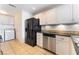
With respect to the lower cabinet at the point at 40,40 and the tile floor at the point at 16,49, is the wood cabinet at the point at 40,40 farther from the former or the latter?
the tile floor at the point at 16,49

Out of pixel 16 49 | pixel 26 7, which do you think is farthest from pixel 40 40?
pixel 26 7

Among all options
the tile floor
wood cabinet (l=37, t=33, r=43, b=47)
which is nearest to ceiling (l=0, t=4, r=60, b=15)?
the tile floor

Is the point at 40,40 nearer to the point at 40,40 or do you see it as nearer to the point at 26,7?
the point at 40,40

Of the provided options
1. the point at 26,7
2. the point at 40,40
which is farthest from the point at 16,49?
the point at 40,40

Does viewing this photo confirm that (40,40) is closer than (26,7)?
No

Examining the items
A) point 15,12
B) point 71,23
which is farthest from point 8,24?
point 71,23

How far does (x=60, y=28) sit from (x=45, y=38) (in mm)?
490

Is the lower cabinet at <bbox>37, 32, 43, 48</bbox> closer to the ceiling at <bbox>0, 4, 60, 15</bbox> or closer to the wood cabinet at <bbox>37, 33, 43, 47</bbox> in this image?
the wood cabinet at <bbox>37, 33, 43, 47</bbox>

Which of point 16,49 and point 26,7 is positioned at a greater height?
point 26,7

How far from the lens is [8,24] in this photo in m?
1.52

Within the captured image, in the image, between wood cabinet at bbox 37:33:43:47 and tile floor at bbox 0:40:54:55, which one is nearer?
tile floor at bbox 0:40:54:55

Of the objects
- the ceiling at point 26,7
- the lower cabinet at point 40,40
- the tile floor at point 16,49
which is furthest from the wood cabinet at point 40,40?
the ceiling at point 26,7

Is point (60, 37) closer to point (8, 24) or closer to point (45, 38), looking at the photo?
point (45, 38)
